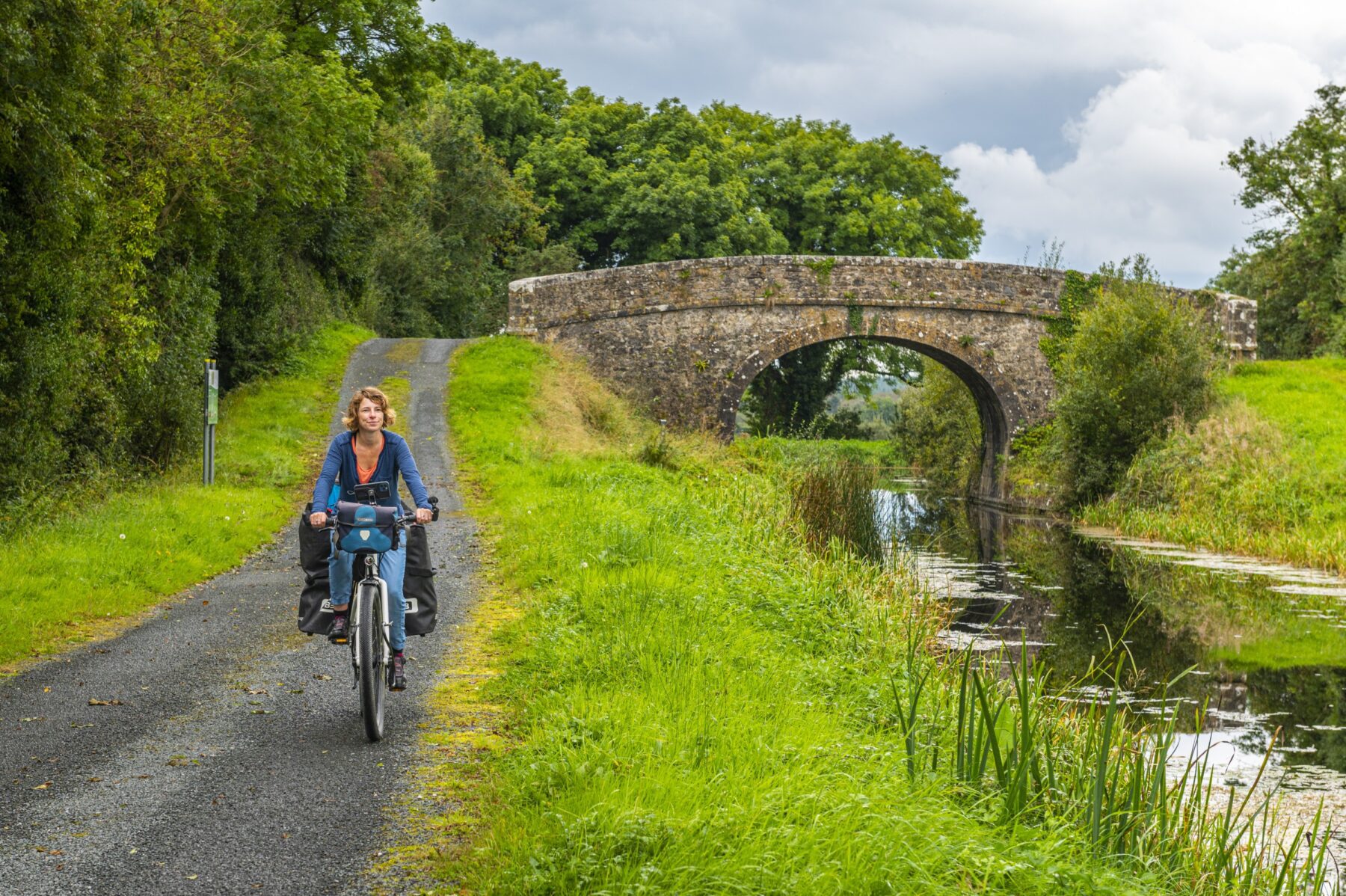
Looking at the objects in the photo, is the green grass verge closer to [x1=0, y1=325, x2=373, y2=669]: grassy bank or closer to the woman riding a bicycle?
[x1=0, y1=325, x2=373, y2=669]: grassy bank

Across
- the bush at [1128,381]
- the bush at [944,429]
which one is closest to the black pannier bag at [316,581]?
the bush at [1128,381]

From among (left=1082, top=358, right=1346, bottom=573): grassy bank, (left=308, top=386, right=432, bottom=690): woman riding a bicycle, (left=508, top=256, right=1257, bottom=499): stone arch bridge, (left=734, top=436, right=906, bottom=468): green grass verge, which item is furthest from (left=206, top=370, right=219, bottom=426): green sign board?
(left=1082, top=358, right=1346, bottom=573): grassy bank

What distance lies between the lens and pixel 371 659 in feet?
16.2

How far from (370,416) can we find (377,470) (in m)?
0.25

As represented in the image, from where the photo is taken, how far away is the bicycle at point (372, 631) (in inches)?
195

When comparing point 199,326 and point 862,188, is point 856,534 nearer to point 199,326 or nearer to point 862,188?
point 199,326

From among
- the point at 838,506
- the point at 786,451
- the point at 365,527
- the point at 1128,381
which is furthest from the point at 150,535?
the point at 1128,381

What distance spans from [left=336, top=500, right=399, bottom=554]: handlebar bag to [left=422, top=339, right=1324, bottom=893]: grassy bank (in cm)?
92

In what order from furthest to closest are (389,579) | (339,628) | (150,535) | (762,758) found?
1. (150,535)
2. (339,628)
3. (389,579)
4. (762,758)

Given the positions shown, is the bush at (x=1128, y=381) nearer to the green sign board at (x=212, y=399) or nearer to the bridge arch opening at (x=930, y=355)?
the bridge arch opening at (x=930, y=355)

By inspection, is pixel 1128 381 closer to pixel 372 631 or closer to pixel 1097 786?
pixel 1097 786

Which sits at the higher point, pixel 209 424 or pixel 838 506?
pixel 209 424

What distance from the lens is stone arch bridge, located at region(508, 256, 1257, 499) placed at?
2334 cm

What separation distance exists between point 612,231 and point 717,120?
7.04m
